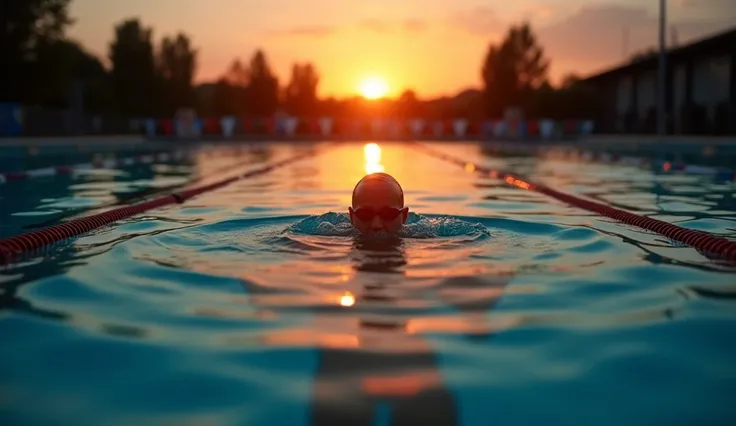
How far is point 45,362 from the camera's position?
2328mm

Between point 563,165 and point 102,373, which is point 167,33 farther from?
point 102,373

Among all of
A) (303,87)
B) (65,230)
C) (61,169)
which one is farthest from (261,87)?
(65,230)

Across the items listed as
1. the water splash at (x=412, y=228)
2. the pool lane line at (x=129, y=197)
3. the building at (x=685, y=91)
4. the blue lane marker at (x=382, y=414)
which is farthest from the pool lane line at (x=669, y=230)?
the building at (x=685, y=91)

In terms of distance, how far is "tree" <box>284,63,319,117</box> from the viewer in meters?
53.3

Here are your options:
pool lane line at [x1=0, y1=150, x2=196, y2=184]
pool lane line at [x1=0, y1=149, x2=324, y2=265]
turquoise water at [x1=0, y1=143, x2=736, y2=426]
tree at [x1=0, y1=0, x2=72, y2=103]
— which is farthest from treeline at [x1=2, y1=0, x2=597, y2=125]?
turquoise water at [x1=0, y1=143, x2=736, y2=426]

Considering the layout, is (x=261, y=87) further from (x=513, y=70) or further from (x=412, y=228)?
(x=412, y=228)

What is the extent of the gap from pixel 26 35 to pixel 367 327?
77.7ft

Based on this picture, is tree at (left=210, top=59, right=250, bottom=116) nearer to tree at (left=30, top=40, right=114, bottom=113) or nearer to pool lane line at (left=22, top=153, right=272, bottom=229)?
tree at (left=30, top=40, right=114, bottom=113)

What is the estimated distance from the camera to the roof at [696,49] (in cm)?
1869

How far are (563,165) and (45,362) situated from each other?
39.6 ft

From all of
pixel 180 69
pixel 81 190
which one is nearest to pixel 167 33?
pixel 180 69

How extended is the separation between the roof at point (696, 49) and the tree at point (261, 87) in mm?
25651

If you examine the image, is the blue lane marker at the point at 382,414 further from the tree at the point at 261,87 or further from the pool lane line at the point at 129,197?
the tree at the point at 261,87

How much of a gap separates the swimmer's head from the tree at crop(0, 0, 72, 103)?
2162 cm
